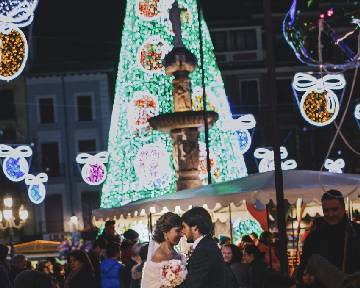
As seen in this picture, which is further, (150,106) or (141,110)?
(141,110)

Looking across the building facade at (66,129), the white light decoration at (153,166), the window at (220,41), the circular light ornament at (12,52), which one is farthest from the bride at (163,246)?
the building facade at (66,129)

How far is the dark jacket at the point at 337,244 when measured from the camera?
823 cm

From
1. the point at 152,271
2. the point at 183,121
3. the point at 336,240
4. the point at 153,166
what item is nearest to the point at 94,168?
the point at 153,166

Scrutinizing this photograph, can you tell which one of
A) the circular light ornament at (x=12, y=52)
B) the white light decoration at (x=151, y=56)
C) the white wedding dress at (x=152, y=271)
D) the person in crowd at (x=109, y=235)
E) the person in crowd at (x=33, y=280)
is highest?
the white light decoration at (x=151, y=56)

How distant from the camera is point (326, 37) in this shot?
36.3 ft

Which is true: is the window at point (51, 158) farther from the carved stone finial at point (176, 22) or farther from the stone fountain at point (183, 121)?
the stone fountain at point (183, 121)

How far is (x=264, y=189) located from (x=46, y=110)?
148ft

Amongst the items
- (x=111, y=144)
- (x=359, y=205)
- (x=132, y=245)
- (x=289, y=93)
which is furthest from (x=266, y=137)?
(x=132, y=245)

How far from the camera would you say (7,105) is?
58.8 metres

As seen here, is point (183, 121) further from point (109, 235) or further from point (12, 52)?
point (109, 235)

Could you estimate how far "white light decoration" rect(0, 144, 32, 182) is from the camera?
33281 millimetres

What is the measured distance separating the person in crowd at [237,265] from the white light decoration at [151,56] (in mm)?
14892

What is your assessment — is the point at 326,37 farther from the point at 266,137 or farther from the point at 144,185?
the point at 266,137

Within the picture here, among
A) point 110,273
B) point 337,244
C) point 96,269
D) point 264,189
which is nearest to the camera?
point 337,244
